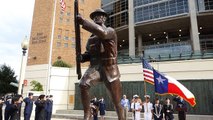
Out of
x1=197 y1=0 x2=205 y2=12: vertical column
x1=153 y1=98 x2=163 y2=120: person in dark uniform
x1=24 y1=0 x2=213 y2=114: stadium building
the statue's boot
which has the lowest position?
x1=153 y1=98 x2=163 y2=120: person in dark uniform

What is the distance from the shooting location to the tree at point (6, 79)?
1691 inches

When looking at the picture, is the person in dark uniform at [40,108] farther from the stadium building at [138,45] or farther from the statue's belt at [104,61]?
the stadium building at [138,45]

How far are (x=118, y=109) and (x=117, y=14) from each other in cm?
4162

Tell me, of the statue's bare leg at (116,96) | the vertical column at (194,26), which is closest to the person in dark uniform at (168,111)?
the statue's bare leg at (116,96)

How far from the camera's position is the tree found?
1691 inches

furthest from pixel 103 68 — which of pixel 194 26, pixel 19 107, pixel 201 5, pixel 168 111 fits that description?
pixel 201 5

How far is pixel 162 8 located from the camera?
38.0 metres

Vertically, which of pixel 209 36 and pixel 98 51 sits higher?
pixel 209 36

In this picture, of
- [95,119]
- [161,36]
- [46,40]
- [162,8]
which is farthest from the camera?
[161,36]

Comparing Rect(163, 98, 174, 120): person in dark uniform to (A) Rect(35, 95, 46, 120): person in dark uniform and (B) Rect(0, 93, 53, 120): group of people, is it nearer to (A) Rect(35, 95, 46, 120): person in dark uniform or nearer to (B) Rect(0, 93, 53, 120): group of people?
(B) Rect(0, 93, 53, 120): group of people

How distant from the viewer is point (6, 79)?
44781mm

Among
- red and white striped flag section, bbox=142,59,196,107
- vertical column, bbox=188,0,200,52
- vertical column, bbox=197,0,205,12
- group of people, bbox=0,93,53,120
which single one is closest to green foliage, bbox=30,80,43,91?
group of people, bbox=0,93,53,120

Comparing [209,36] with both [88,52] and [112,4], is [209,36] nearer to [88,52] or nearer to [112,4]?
[112,4]

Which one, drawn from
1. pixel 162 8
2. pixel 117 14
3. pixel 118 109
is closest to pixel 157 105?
pixel 118 109
